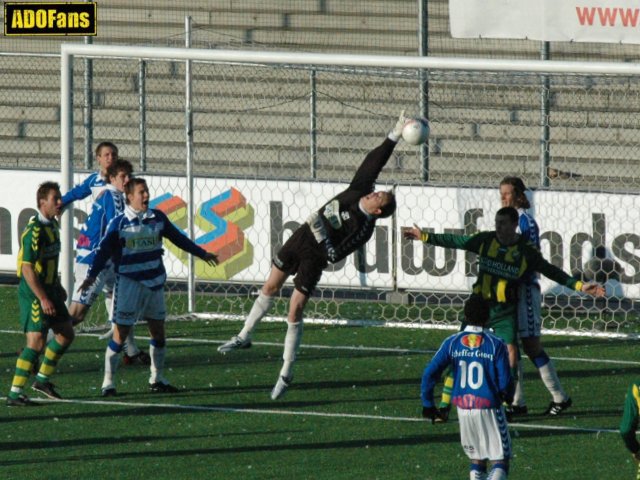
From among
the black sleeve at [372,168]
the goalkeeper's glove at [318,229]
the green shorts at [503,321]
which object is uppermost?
the black sleeve at [372,168]

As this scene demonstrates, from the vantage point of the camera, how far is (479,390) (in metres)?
8.05

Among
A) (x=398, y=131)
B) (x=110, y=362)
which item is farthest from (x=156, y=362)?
(x=398, y=131)

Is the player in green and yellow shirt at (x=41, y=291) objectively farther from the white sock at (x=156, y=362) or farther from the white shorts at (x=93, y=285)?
the white shorts at (x=93, y=285)

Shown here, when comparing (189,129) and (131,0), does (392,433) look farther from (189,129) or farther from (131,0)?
(131,0)

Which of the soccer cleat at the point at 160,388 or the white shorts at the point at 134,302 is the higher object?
the white shorts at the point at 134,302

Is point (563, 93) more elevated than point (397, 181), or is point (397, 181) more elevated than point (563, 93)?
point (563, 93)

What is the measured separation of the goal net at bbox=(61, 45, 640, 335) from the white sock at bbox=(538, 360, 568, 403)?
3.02 m

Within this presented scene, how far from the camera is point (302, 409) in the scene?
37.6 ft

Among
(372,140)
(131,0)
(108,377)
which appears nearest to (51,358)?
(108,377)

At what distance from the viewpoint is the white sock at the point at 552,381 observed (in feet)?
36.2

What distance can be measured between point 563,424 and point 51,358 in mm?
4039

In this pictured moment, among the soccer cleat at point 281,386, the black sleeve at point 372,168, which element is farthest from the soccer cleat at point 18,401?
the black sleeve at point 372,168

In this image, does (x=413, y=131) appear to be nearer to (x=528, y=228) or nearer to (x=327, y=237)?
(x=327, y=237)

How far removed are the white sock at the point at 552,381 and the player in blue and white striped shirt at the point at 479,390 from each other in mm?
2967
